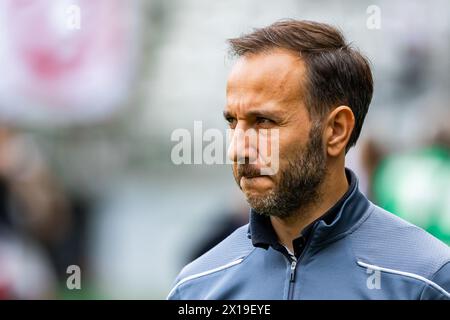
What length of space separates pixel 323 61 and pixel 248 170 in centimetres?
44

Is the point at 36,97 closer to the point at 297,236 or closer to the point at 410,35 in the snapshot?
the point at 410,35

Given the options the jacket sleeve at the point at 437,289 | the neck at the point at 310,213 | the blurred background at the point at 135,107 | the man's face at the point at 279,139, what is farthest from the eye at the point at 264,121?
the blurred background at the point at 135,107

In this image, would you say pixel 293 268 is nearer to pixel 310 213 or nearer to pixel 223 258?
pixel 310 213

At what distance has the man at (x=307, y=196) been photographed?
3.20 meters

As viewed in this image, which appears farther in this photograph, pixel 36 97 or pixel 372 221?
pixel 36 97

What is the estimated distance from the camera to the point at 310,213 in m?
3.34

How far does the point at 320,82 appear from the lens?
341 cm

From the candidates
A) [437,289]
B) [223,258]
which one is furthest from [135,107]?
[437,289]

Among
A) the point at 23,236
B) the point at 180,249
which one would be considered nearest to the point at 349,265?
the point at 23,236

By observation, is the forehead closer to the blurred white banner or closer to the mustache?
the mustache

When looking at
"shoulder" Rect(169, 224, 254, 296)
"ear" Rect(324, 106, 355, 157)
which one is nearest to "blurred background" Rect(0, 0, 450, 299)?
"shoulder" Rect(169, 224, 254, 296)

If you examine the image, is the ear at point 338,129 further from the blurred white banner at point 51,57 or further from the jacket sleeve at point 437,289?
the blurred white banner at point 51,57

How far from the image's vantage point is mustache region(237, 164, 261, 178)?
3.29 metres
